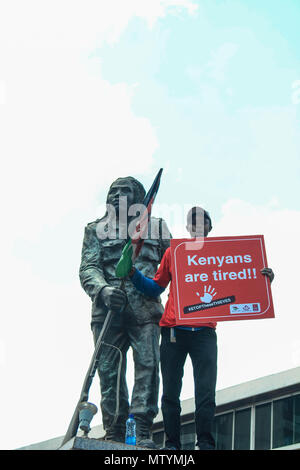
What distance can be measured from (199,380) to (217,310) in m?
0.69

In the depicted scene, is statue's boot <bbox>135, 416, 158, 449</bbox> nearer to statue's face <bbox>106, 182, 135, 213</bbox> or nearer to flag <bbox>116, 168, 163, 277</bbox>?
flag <bbox>116, 168, 163, 277</bbox>

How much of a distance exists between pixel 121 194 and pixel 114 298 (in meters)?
1.36

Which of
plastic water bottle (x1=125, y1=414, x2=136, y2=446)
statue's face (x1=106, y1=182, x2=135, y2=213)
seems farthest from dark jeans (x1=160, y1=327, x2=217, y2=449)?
statue's face (x1=106, y1=182, x2=135, y2=213)

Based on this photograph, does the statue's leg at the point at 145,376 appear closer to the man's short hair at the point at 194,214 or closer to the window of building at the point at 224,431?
the man's short hair at the point at 194,214

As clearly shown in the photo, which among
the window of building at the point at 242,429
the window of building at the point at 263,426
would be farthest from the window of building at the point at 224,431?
the window of building at the point at 263,426

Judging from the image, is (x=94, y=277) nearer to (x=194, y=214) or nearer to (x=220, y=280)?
(x=194, y=214)

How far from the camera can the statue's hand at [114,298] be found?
7.05 metres

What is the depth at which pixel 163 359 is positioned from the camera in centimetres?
652

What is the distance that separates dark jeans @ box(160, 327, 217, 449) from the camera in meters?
6.12

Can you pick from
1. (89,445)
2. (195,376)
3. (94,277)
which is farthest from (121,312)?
(89,445)

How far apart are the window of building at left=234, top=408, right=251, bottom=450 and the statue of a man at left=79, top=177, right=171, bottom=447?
423 inches

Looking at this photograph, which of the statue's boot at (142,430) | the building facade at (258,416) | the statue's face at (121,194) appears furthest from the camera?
the building facade at (258,416)

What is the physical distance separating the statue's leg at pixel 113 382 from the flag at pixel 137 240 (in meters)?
0.79
